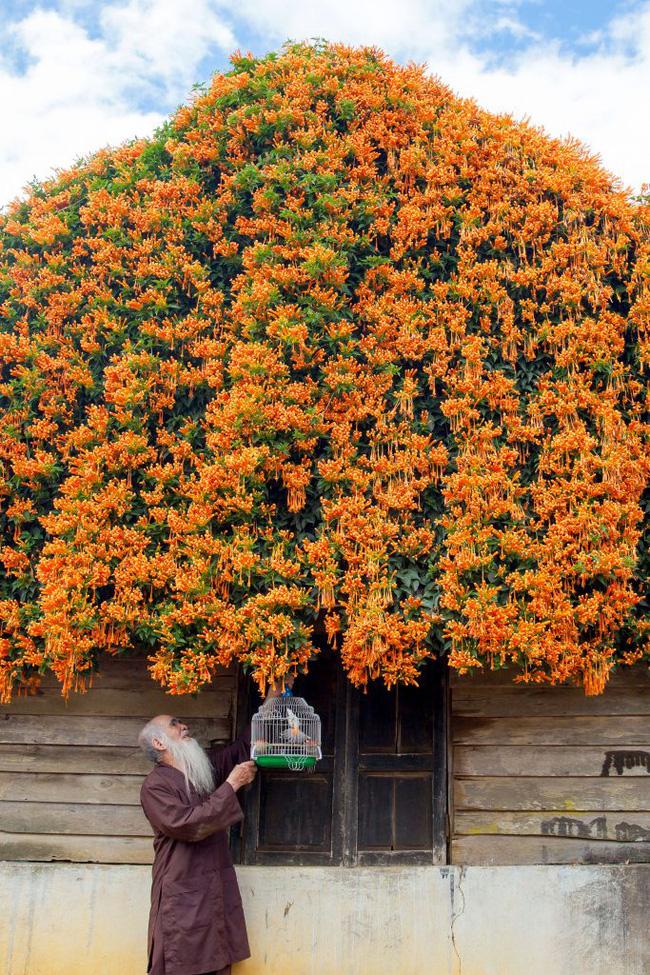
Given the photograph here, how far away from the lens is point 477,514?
622cm

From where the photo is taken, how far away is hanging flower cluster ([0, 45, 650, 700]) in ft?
20.0

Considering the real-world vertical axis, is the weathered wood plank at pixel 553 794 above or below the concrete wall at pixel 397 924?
above

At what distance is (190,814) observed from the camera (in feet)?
18.0

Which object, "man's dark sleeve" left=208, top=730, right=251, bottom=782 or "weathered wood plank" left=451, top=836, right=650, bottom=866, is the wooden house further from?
"man's dark sleeve" left=208, top=730, right=251, bottom=782

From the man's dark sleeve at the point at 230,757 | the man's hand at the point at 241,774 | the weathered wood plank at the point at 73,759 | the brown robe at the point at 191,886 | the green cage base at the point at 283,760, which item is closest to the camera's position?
the brown robe at the point at 191,886

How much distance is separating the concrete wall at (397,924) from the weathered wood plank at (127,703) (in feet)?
3.50

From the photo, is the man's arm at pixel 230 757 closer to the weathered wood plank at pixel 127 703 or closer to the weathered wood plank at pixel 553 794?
the weathered wood plank at pixel 127 703

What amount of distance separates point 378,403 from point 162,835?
3127 millimetres

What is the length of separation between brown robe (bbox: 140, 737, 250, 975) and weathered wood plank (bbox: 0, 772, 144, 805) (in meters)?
1.01

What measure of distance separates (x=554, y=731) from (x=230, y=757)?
222 centimetres

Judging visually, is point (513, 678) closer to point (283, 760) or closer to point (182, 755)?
point (283, 760)

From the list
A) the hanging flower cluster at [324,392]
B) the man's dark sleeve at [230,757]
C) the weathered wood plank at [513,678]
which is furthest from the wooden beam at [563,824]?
the man's dark sleeve at [230,757]

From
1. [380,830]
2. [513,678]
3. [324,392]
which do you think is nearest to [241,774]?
[380,830]

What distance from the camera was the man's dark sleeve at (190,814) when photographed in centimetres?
546
